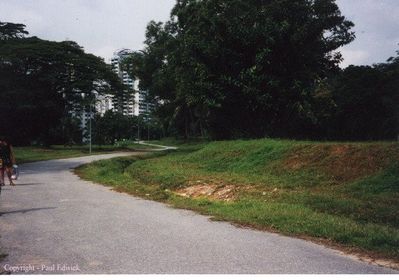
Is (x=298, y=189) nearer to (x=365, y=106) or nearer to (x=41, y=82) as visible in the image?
(x=41, y=82)

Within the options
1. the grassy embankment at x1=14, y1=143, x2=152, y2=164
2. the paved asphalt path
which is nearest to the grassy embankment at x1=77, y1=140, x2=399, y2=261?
the paved asphalt path

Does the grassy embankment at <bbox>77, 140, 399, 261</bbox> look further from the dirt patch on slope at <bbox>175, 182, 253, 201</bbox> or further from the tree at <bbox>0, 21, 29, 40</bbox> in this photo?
the tree at <bbox>0, 21, 29, 40</bbox>

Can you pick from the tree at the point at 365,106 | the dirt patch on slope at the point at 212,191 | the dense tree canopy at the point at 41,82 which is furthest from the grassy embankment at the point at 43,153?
the tree at the point at 365,106

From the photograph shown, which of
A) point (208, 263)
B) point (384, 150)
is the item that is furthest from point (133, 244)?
point (384, 150)

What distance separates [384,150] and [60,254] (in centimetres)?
1404

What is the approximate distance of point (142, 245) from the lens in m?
7.59

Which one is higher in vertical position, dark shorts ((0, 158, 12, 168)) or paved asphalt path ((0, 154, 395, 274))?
dark shorts ((0, 158, 12, 168))

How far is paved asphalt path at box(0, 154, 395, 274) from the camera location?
20.9 ft

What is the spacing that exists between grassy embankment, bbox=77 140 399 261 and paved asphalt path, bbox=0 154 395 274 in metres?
1.04

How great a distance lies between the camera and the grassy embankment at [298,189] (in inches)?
365

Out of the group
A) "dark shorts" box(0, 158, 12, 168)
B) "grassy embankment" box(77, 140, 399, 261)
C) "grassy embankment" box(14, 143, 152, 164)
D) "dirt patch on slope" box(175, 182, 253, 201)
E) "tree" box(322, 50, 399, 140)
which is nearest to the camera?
"grassy embankment" box(77, 140, 399, 261)

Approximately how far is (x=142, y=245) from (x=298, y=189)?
9.23m

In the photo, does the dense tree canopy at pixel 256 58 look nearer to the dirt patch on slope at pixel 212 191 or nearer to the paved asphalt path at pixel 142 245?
the dirt patch on slope at pixel 212 191

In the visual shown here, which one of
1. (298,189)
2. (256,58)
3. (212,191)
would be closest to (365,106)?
(256,58)
